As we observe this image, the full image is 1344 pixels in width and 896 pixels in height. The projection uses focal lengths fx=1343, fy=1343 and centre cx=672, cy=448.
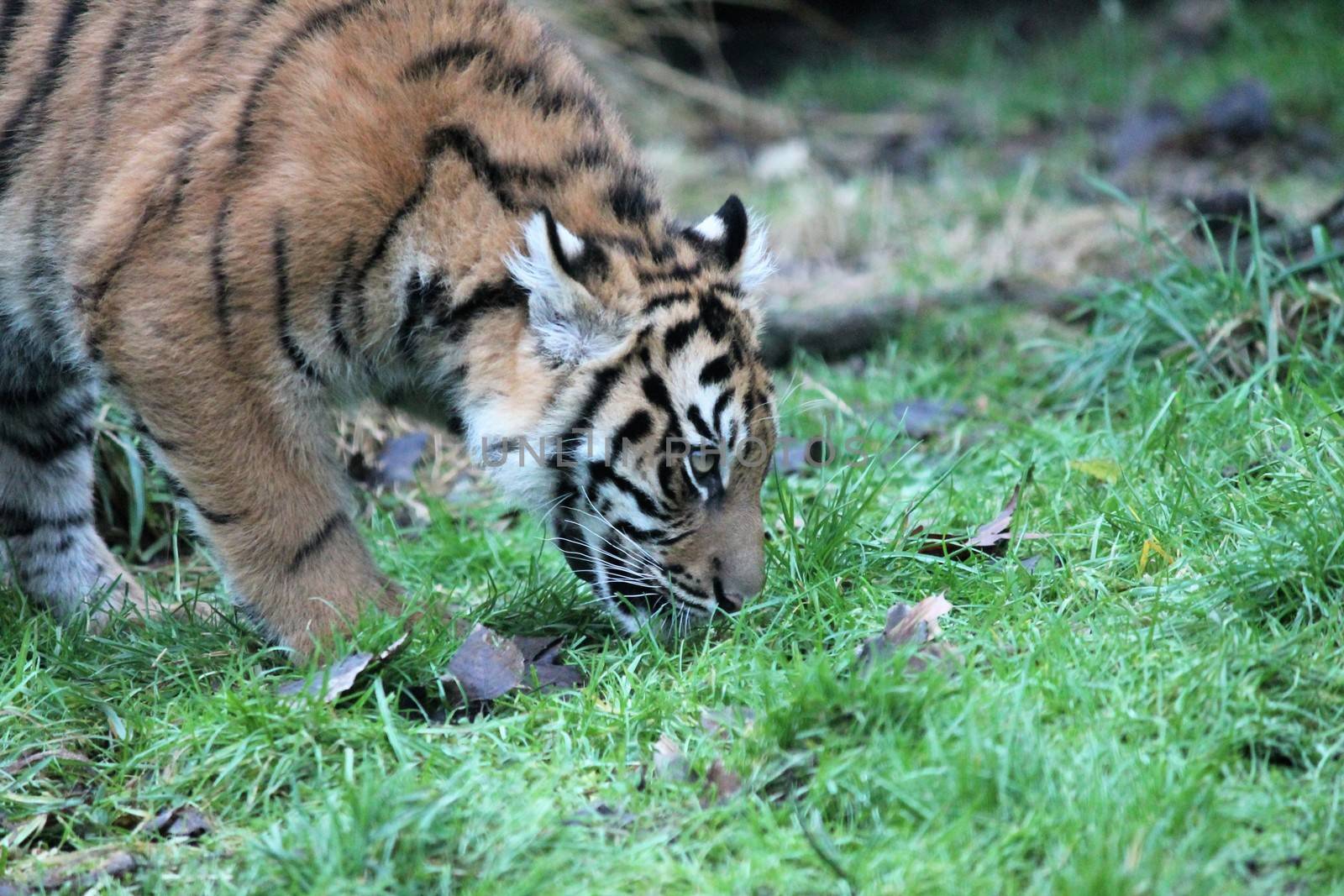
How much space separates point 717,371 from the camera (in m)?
3.54

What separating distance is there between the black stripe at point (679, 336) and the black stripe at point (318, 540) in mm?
1064

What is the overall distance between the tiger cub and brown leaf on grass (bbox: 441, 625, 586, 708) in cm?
26

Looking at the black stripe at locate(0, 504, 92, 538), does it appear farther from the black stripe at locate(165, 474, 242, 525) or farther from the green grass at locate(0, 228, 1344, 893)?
the black stripe at locate(165, 474, 242, 525)

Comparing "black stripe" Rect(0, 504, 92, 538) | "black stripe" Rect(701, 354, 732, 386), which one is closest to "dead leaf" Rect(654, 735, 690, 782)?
"black stripe" Rect(701, 354, 732, 386)

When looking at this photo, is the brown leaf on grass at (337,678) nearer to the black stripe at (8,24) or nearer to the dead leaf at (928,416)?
the black stripe at (8,24)

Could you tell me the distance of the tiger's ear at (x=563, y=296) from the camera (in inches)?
134

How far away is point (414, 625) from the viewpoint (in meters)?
3.57

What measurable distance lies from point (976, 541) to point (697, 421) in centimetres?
92

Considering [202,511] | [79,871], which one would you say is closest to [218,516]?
[202,511]

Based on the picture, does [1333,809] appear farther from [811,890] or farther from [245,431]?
[245,431]

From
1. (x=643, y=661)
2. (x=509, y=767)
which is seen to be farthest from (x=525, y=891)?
(x=643, y=661)

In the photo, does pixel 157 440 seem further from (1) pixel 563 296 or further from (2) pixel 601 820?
(2) pixel 601 820

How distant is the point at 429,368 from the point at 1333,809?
→ 98.1 inches

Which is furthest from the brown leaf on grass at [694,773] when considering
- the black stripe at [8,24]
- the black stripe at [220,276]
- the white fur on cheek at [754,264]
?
the black stripe at [8,24]
